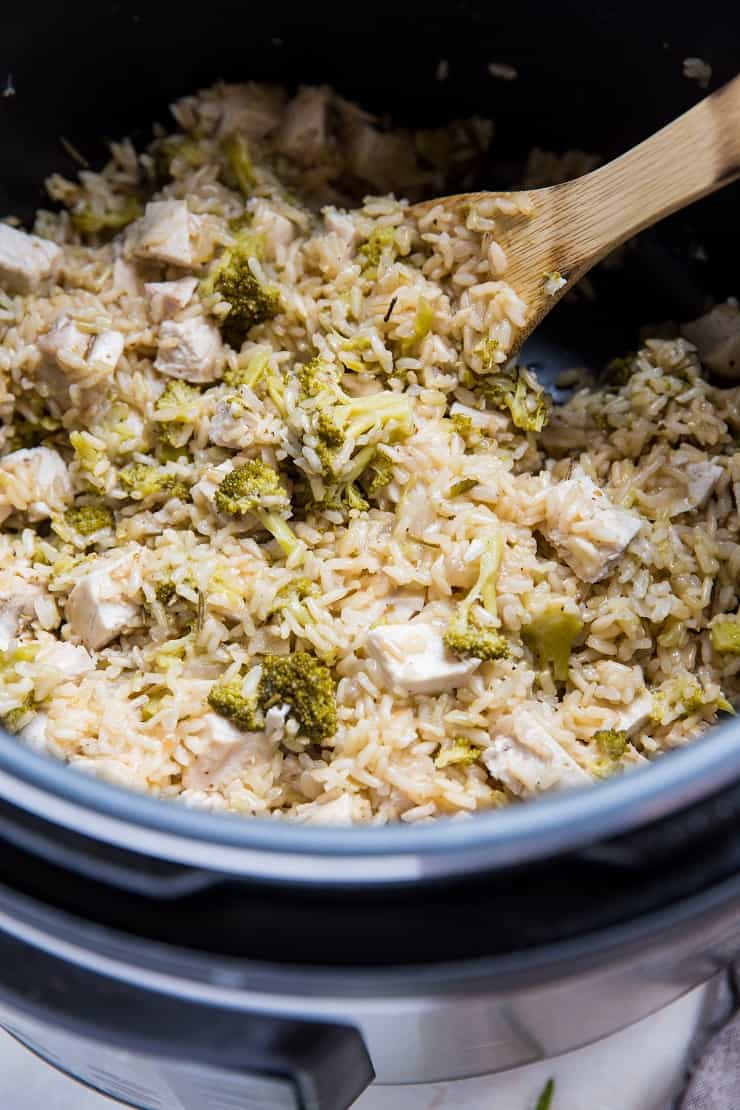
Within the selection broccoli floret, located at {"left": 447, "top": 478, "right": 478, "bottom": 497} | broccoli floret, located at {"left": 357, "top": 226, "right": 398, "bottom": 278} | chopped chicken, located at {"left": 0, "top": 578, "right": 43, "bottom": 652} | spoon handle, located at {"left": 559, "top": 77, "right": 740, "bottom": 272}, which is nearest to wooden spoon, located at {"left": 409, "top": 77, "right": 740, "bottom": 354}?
spoon handle, located at {"left": 559, "top": 77, "right": 740, "bottom": 272}

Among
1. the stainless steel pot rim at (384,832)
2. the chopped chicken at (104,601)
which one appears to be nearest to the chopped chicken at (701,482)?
the stainless steel pot rim at (384,832)

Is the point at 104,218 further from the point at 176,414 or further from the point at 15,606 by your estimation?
the point at 15,606

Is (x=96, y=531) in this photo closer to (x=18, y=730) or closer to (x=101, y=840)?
(x=18, y=730)

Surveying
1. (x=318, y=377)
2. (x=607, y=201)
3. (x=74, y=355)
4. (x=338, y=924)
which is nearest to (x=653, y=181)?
(x=607, y=201)

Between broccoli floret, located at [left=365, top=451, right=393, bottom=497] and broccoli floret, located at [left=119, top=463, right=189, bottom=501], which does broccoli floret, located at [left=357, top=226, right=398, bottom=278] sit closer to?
broccoli floret, located at [left=365, top=451, right=393, bottom=497]

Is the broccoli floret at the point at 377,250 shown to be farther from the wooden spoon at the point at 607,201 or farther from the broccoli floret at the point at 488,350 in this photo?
the broccoli floret at the point at 488,350
